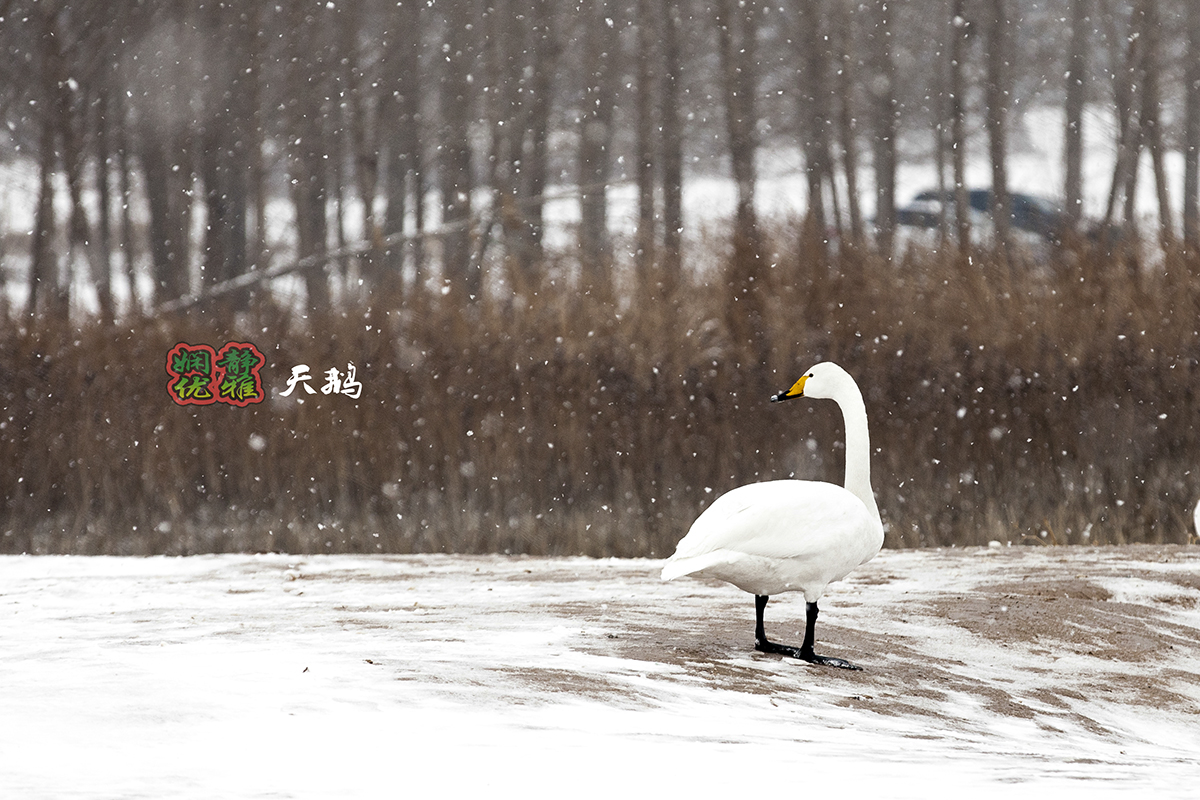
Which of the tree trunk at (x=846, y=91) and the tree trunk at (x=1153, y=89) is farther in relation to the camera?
the tree trunk at (x=846, y=91)

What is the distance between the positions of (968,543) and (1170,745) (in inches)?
242

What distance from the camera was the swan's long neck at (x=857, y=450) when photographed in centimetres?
687

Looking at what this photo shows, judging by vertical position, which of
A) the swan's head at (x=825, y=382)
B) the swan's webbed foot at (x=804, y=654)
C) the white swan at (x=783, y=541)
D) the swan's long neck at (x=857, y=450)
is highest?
the swan's head at (x=825, y=382)

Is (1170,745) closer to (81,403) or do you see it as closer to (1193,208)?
(81,403)

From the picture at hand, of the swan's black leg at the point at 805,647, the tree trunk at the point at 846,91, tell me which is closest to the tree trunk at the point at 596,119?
the tree trunk at the point at 846,91

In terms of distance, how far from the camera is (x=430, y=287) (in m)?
16.3

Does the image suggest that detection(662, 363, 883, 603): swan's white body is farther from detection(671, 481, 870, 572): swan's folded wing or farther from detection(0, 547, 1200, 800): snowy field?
detection(0, 547, 1200, 800): snowy field

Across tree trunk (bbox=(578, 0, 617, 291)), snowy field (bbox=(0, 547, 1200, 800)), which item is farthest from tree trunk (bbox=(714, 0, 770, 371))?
snowy field (bbox=(0, 547, 1200, 800))

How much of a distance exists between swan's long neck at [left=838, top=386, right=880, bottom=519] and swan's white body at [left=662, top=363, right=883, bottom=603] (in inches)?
16.6

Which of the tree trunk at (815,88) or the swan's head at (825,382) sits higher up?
the tree trunk at (815,88)

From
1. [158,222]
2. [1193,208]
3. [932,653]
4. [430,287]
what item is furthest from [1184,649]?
[158,222]

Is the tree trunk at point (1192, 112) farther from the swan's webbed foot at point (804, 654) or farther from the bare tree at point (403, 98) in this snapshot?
the swan's webbed foot at point (804, 654)

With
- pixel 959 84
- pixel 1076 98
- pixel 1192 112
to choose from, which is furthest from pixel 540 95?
pixel 1192 112

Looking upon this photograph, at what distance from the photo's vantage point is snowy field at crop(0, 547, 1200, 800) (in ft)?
14.2
